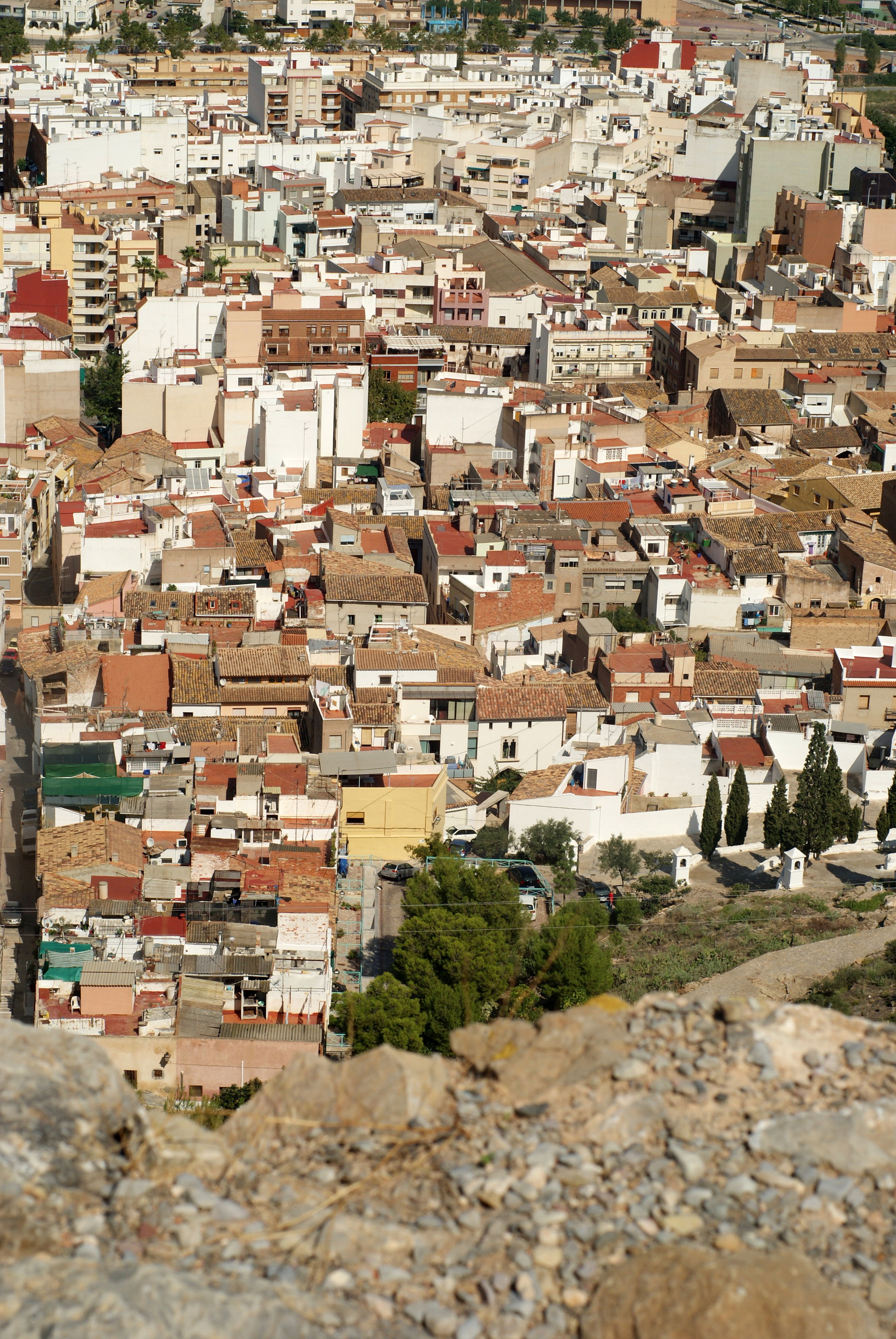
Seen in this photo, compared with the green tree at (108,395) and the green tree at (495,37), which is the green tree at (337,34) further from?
the green tree at (108,395)

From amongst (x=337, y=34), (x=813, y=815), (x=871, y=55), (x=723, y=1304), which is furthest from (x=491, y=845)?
Answer: (x=871, y=55)

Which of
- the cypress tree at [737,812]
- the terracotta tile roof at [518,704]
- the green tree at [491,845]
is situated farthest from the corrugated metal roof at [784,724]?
the green tree at [491,845]

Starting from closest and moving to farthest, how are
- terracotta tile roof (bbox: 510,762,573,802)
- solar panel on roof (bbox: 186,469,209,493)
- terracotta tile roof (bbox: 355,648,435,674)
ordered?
terracotta tile roof (bbox: 510,762,573,802) → terracotta tile roof (bbox: 355,648,435,674) → solar panel on roof (bbox: 186,469,209,493)

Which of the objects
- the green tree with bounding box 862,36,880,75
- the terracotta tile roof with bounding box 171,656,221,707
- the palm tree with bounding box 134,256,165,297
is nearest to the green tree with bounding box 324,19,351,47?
the green tree with bounding box 862,36,880,75

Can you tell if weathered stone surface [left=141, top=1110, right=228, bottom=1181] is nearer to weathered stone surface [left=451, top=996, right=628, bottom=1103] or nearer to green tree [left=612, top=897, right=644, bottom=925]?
weathered stone surface [left=451, top=996, right=628, bottom=1103]

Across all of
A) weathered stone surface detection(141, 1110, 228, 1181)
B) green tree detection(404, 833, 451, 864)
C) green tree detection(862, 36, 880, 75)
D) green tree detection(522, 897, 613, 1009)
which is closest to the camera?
weathered stone surface detection(141, 1110, 228, 1181)

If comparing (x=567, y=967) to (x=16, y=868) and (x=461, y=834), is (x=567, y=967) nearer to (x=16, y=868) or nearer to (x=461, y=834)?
(x=461, y=834)
